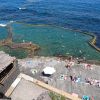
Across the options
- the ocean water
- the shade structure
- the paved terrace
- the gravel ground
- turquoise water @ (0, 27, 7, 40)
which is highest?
the paved terrace

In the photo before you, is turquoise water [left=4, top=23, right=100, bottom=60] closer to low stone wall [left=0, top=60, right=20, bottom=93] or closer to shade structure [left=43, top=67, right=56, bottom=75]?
shade structure [left=43, top=67, right=56, bottom=75]

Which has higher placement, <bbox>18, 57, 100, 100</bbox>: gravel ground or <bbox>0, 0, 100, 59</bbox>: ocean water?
<bbox>18, 57, 100, 100</bbox>: gravel ground

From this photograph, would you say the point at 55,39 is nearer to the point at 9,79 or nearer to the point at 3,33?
the point at 3,33

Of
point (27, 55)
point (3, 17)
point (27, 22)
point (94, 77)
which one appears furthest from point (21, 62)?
point (3, 17)

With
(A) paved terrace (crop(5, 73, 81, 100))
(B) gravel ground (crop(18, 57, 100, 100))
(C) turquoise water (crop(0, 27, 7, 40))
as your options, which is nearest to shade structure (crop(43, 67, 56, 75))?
(B) gravel ground (crop(18, 57, 100, 100))

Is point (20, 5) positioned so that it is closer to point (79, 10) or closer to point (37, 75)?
point (79, 10)

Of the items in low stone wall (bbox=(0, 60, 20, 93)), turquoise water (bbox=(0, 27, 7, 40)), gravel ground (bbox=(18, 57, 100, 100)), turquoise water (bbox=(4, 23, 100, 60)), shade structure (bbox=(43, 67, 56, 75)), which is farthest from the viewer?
turquoise water (bbox=(0, 27, 7, 40))

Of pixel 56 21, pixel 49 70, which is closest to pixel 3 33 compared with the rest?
pixel 56 21
